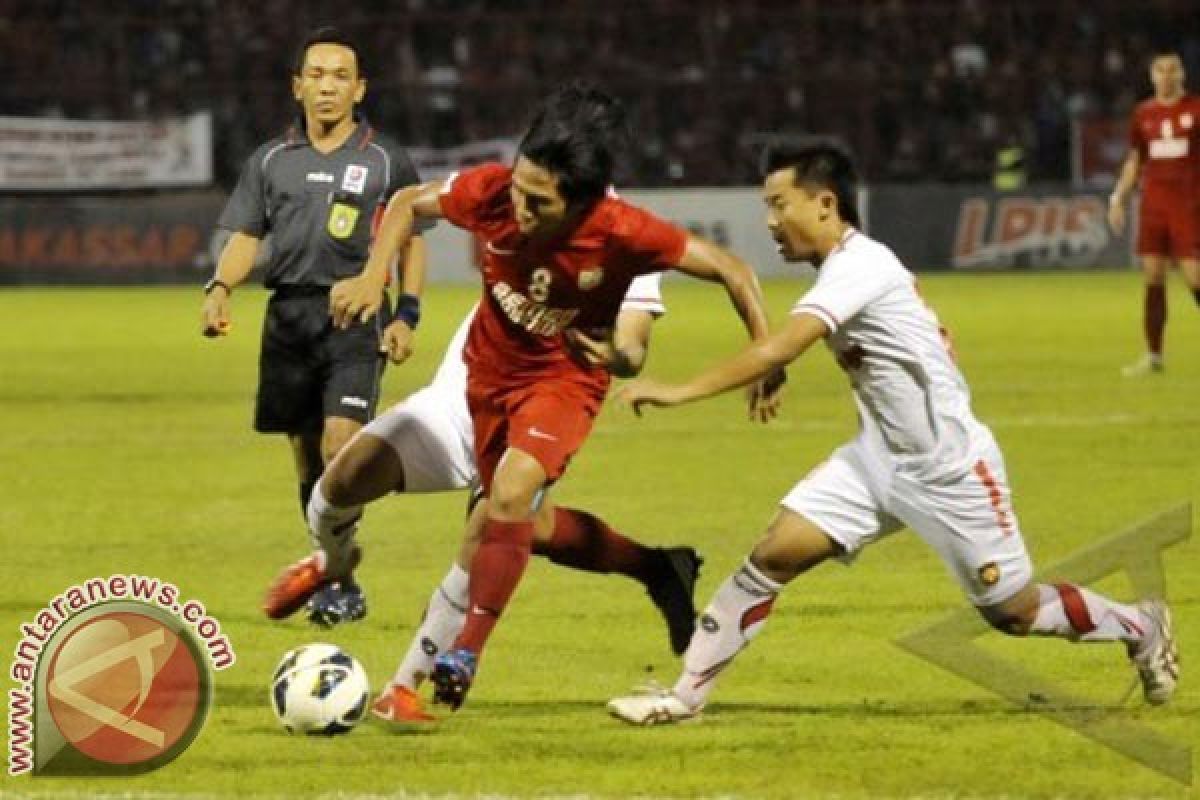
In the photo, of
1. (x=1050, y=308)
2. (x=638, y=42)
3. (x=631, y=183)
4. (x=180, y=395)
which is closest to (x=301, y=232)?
(x=180, y=395)

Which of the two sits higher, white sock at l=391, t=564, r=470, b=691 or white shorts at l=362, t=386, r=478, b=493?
white shorts at l=362, t=386, r=478, b=493

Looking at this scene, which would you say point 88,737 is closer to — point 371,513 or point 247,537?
point 247,537

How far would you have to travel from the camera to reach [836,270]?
737cm

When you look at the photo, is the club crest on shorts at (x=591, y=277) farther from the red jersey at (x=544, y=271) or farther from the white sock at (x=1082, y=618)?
the white sock at (x=1082, y=618)

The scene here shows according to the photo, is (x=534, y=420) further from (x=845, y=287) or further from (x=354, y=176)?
(x=354, y=176)

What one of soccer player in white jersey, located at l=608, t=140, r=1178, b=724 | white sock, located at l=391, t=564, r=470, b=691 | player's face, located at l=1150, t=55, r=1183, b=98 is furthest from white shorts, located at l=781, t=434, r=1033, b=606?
player's face, located at l=1150, t=55, r=1183, b=98

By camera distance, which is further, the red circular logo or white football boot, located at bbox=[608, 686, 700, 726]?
white football boot, located at bbox=[608, 686, 700, 726]

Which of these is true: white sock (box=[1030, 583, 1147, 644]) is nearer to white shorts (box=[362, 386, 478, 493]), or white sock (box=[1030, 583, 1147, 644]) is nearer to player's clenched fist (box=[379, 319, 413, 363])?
white shorts (box=[362, 386, 478, 493])

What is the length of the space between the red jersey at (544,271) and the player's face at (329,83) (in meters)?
2.16

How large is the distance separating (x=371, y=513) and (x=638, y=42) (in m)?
24.3

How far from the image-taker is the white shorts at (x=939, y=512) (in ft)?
24.4

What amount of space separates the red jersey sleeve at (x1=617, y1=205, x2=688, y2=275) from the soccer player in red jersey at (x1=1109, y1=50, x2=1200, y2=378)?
12.6 metres

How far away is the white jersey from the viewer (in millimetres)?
7402

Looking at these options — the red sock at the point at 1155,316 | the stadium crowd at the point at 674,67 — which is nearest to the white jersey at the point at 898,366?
the red sock at the point at 1155,316
